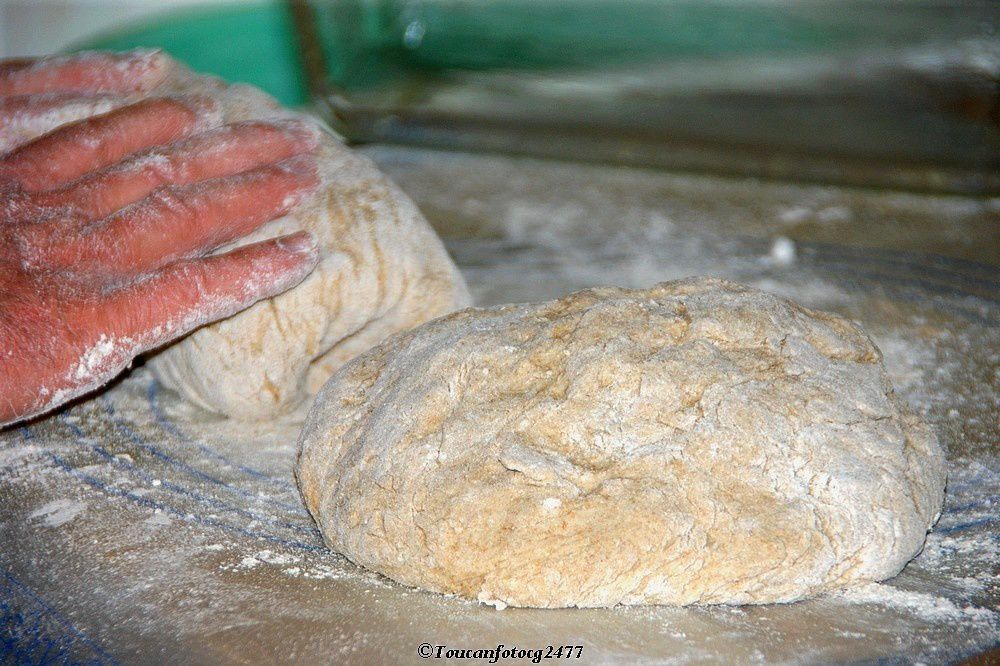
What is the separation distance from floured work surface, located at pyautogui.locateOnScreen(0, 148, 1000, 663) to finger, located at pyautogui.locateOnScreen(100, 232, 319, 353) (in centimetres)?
27

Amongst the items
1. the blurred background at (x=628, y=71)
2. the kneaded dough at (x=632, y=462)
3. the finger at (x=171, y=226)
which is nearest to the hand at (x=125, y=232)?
the finger at (x=171, y=226)

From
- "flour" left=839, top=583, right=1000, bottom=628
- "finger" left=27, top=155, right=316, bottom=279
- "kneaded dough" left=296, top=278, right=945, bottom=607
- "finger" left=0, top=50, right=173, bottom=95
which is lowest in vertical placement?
"flour" left=839, top=583, right=1000, bottom=628

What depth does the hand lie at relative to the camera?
1.71 meters

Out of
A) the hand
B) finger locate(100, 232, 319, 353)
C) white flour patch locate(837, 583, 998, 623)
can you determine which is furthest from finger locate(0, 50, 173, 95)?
white flour patch locate(837, 583, 998, 623)

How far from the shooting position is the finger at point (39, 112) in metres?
2.07

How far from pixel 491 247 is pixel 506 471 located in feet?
5.46

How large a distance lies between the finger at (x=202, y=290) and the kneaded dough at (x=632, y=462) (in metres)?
0.28

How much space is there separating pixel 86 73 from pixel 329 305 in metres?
0.82

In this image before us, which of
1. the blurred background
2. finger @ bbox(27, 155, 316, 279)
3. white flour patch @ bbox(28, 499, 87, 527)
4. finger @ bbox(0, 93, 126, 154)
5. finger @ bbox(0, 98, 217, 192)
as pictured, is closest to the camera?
white flour patch @ bbox(28, 499, 87, 527)

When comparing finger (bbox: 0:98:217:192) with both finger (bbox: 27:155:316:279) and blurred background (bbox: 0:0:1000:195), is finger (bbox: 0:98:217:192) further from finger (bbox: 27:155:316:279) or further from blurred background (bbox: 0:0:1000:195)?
blurred background (bbox: 0:0:1000:195)

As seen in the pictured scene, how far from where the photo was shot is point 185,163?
1.95 m

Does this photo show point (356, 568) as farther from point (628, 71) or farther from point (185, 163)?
point (628, 71)

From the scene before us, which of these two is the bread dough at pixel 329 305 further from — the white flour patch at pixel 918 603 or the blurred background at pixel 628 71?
the blurred background at pixel 628 71

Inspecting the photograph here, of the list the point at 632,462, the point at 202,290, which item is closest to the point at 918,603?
the point at 632,462
